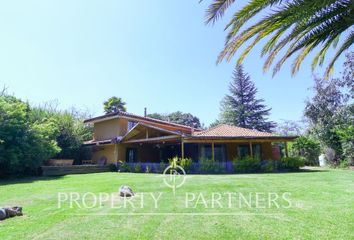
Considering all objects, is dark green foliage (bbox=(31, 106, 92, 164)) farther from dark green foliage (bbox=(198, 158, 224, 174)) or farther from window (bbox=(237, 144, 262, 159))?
window (bbox=(237, 144, 262, 159))

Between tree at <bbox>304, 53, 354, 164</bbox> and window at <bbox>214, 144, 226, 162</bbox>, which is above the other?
tree at <bbox>304, 53, 354, 164</bbox>

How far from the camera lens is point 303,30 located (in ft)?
17.9

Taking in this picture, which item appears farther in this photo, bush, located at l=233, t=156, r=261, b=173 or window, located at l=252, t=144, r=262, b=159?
window, located at l=252, t=144, r=262, b=159

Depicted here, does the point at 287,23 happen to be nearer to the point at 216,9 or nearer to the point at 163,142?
the point at 216,9

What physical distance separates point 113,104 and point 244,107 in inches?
803

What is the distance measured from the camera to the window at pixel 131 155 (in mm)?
23703

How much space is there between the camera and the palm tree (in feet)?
15.2

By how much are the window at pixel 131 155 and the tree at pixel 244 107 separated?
21.2 m

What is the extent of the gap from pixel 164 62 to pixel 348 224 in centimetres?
1545

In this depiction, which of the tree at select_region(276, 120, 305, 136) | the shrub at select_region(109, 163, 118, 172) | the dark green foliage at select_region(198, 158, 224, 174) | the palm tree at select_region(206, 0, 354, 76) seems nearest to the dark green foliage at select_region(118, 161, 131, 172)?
the shrub at select_region(109, 163, 118, 172)

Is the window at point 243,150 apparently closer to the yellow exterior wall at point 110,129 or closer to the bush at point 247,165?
the bush at point 247,165

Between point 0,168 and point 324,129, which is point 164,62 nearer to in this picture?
point 0,168

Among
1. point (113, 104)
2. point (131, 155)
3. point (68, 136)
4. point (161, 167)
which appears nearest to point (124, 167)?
point (131, 155)

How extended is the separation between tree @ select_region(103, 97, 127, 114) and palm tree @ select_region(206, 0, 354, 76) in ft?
113
